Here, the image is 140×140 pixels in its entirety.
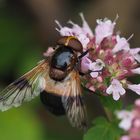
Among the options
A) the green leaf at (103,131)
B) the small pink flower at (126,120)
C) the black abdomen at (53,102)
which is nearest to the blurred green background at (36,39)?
the green leaf at (103,131)

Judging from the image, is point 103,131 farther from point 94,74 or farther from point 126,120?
point 126,120

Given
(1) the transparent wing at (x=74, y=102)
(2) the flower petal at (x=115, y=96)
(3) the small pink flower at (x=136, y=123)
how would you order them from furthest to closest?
(2) the flower petal at (x=115, y=96), (1) the transparent wing at (x=74, y=102), (3) the small pink flower at (x=136, y=123)

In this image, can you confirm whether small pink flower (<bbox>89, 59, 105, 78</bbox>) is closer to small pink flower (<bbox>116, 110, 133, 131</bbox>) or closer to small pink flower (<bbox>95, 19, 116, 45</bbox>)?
small pink flower (<bbox>95, 19, 116, 45</bbox>)

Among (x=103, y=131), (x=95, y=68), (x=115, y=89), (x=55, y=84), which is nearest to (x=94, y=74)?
(x=95, y=68)

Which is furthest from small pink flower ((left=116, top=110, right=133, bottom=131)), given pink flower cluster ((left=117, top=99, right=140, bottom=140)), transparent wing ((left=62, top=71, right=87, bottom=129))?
transparent wing ((left=62, top=71, right=87, bottom=129))

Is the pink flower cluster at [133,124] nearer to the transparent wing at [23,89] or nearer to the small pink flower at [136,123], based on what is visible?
the small pink flower at [136,123]
